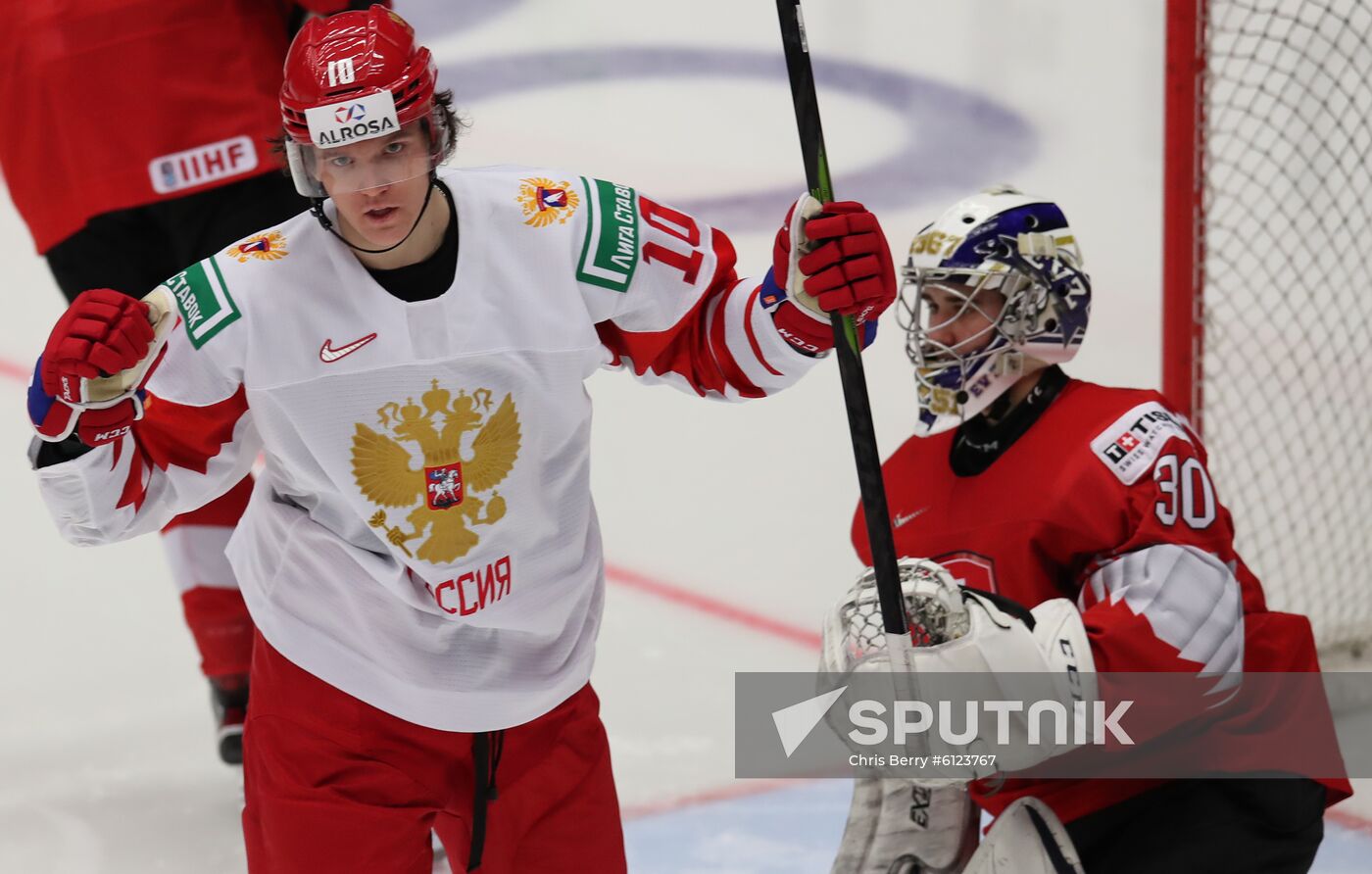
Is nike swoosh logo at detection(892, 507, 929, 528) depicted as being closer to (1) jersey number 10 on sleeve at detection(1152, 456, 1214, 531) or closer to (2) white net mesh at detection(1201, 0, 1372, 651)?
(1) jersey number 10 on sleeve at detection(1152, 456, 1214, 531)

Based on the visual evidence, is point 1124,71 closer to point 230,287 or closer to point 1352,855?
point 1352,855

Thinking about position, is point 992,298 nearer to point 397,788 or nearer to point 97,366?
point 397,788

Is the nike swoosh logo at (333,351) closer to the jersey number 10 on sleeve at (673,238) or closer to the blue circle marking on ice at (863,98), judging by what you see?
the jersey number 10 on sleeve at (673,238)

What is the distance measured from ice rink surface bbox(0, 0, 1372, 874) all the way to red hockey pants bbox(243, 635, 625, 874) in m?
0.65

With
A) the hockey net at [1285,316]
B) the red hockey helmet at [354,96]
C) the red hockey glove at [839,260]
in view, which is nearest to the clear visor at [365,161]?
the red hockey helmet at [354,96]

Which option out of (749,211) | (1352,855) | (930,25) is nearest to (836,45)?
(930,25)

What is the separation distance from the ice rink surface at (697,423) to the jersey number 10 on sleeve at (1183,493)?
34.5 inches

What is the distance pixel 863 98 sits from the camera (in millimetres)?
4980

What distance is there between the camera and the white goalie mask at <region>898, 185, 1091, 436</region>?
2213 mm

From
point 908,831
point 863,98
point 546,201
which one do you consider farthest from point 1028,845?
point 863,98

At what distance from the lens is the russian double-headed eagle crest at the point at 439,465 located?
73.2 inches

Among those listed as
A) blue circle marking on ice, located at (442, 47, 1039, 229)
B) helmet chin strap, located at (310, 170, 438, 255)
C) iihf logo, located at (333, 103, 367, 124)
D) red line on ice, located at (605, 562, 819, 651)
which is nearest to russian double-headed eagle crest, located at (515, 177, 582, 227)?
helmet chin strap, located at (310, 170, 438, 255)

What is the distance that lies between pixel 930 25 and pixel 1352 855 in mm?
3004

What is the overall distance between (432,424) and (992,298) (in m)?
0.78
